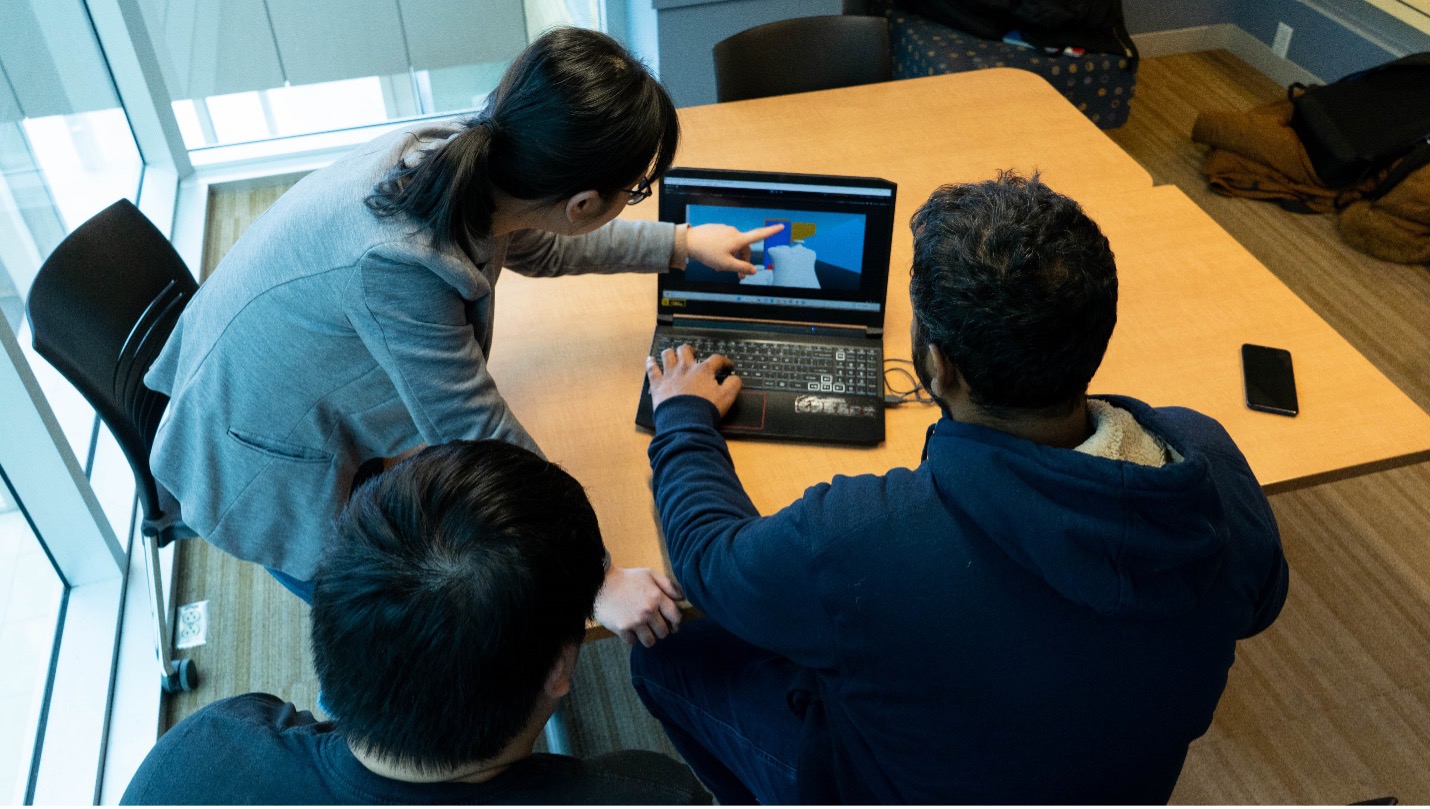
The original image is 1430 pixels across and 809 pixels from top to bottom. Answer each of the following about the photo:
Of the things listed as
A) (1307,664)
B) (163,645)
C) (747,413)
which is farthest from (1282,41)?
(163,645)

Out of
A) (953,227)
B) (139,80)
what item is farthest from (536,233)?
(139,80)

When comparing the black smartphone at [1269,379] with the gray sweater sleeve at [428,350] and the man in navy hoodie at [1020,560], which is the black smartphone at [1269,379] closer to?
the man in navy hoodie at [1020,560]

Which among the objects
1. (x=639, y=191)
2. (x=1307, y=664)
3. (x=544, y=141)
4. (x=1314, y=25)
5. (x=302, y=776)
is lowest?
(x=1307, y=664)

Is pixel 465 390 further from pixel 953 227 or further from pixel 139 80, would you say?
pixel 139 80

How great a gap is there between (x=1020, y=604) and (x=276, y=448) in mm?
1044

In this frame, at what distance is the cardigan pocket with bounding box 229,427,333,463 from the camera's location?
1477 mm

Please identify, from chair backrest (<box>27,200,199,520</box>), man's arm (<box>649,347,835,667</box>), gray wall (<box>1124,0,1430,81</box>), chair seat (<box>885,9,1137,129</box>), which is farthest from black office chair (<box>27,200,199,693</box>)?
gray wall (<box>1124,0,1430,81</box>)

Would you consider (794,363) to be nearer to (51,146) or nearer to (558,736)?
(558,736)

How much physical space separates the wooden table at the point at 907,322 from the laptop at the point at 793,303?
5 centimetres

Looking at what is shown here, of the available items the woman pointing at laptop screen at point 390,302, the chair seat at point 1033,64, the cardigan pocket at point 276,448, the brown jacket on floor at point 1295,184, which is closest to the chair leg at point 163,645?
the woman pointing at laptop screen at point 390,302

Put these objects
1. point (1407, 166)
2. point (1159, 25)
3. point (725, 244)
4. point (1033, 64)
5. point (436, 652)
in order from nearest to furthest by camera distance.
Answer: point (436, 652) < point (725, 244) < point (1407, 166) < point (1033, 64) < point (1159, 25)

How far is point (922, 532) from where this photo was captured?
1.02 meters

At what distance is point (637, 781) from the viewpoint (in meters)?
1.04

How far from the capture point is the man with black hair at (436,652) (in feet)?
2.84
